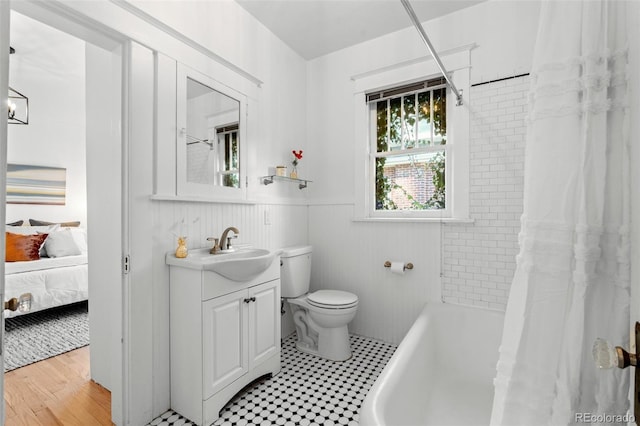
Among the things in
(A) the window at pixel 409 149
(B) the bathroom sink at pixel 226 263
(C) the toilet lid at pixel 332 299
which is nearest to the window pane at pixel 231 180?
(B) the bathroom sink at pixel 226 263

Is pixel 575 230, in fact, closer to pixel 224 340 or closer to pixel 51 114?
pixel 224 340

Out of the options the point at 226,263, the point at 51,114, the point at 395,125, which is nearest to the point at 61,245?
the point at 51,114

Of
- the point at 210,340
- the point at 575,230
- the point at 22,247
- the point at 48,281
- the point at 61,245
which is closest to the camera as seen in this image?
the point at 575,230

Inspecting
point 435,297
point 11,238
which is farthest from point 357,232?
point 11,238

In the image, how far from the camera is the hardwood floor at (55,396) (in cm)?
166

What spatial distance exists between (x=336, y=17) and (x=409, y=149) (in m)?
1.20

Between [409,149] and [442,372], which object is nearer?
[442,372]

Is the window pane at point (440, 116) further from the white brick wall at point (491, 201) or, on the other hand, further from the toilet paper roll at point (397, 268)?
the toilet paper roll at point (397, 268)

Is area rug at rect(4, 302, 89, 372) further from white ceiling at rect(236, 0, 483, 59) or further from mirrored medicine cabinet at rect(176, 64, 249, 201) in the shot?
white ceiling at rect(236, 0, 483, 59)

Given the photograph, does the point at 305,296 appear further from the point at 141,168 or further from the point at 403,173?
the point at 141,168

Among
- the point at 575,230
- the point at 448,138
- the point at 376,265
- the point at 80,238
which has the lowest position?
the point at 376,265

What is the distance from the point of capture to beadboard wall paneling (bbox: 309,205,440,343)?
7.96ft

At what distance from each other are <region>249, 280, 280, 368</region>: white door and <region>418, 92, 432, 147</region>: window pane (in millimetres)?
1668

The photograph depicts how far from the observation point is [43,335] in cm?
271
